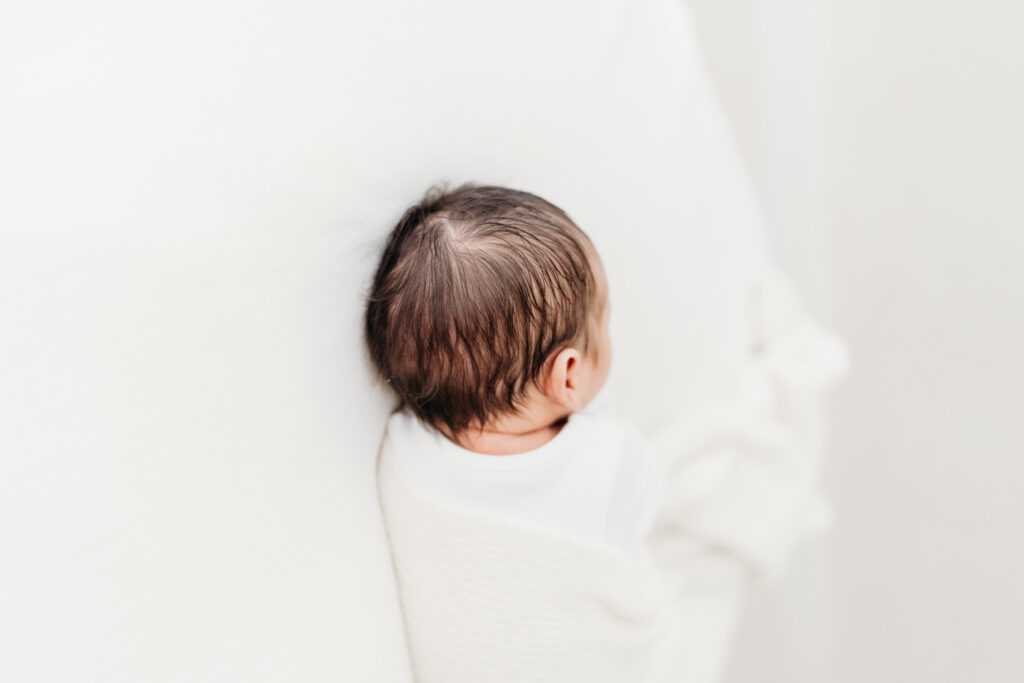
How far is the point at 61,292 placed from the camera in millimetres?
437

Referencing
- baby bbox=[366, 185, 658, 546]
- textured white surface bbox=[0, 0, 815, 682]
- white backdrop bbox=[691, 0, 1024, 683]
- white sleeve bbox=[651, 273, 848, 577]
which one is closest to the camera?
textured white surface bbox=[0, 0, 815, 682]

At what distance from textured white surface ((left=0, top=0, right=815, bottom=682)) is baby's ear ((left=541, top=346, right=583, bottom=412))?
128mm

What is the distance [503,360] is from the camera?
545 millimetres

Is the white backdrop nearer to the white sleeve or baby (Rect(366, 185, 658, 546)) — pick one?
the white sleeve

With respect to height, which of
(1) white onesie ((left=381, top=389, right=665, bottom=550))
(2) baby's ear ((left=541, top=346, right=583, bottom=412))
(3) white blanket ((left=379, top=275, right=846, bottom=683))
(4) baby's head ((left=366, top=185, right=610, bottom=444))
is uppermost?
(4) baby's head ((left=366, top=185, right=610, bottom=444))

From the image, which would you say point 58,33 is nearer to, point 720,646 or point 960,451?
point 720,646

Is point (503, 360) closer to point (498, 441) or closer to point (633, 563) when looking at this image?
point (498, 441)

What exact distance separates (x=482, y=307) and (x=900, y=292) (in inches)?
37.6

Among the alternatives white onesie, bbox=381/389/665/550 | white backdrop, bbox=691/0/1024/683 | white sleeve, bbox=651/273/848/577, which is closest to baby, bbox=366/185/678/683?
white onesie, bbox=381/389/665/550

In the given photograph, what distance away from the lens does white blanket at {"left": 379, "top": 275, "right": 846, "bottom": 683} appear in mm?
582

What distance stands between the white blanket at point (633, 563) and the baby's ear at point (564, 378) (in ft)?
0.31

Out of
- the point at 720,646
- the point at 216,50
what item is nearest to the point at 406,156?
the point at 216,50

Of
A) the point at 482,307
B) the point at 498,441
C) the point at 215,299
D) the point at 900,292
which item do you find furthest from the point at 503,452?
the point at 900,292

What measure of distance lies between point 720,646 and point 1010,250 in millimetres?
692
